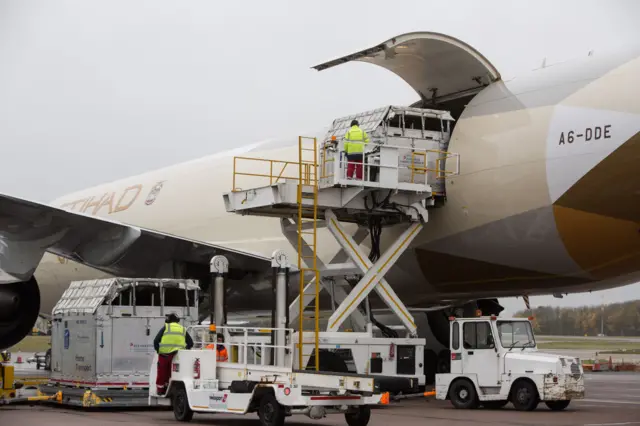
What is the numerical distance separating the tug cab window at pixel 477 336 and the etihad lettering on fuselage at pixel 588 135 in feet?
11.2

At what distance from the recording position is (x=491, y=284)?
17219 millimetres

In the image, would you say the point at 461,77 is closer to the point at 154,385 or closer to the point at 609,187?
the point at 609,187

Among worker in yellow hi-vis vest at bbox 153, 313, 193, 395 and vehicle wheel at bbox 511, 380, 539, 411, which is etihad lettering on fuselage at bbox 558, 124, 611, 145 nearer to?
vehicle wheel at bbox 511, 380, 539, 411

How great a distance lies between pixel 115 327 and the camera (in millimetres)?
16188

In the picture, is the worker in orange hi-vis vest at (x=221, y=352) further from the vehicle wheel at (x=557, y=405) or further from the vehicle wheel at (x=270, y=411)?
the vehicle wheel at (x=557, y=405)

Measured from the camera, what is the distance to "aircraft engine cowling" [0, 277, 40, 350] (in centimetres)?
1711

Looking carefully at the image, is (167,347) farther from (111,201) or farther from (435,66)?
(111,201)

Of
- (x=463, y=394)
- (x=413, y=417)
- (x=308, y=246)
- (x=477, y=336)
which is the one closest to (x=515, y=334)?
(x=477, y=336)

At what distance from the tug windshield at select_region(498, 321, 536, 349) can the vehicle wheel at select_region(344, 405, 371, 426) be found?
409cm

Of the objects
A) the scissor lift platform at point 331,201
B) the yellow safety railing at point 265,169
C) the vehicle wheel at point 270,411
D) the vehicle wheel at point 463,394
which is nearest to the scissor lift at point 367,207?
the scissor lift platform at point 331,201

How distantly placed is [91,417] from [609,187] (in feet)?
26.8

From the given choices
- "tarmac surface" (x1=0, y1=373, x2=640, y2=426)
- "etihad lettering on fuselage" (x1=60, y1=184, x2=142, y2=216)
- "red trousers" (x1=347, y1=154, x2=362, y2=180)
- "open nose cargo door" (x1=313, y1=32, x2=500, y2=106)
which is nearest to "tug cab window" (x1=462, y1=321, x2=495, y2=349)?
"tarmac surface" (x1=0, y1=373, x2=640, y2=426)

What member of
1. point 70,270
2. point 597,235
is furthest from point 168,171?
point 597,235

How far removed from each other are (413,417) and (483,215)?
134 inches
